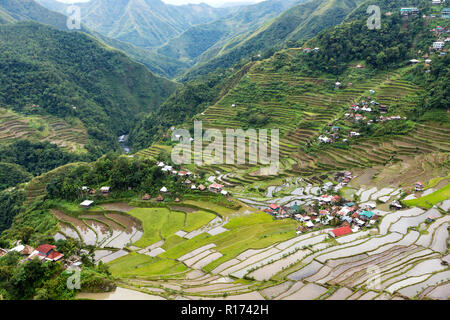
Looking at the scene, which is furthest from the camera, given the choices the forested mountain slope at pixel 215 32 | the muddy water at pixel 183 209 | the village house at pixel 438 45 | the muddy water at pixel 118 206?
the forested mountain slope at pixel 215 32

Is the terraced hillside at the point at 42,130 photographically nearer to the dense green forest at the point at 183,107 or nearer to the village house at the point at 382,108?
the dense green forest at the point at 183,107

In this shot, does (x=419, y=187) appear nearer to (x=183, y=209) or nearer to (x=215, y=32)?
(x=183, y=209)

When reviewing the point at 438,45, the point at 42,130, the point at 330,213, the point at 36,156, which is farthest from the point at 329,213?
the point at 42,130

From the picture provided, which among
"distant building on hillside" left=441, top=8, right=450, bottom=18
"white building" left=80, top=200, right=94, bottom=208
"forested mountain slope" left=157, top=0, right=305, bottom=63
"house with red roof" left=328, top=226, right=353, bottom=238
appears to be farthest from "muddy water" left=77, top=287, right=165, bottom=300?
"forested mountain slope" left=157, top=0, right=305, bottom=63

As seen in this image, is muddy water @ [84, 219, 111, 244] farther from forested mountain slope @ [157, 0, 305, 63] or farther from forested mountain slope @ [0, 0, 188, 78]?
forested mountain slope @ [157, 0, 305, 63]

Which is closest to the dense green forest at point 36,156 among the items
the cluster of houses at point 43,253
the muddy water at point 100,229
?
the muddy water at point 100,229
